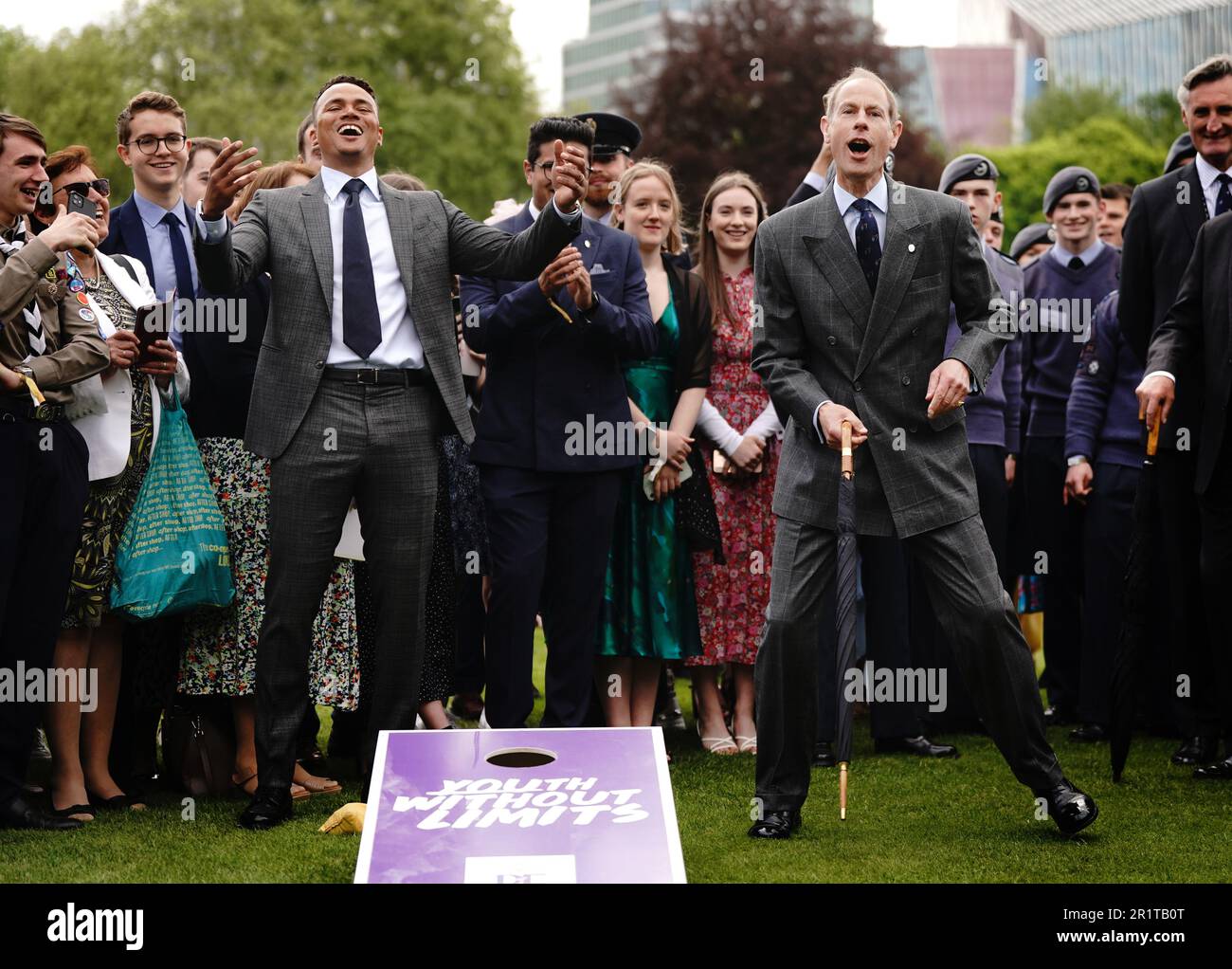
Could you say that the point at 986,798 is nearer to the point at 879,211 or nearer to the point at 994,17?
the point at 879,211

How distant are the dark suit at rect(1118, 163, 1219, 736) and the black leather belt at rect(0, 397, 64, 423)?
Result: 4.64 meters

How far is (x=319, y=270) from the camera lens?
614 cm

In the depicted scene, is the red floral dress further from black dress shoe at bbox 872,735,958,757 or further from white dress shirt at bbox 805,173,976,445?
white dress shirt at bbox 805,173,976,445

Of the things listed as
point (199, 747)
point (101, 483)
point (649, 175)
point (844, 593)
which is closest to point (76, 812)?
point (199, 747)

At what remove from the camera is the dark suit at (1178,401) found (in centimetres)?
725

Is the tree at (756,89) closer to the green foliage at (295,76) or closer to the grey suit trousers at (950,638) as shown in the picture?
the green foliage at (295,76)

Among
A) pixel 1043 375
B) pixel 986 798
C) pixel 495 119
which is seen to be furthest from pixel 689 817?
pixel 495 119

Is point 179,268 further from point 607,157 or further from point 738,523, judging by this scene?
point 738,523

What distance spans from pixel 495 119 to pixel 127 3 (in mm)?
8799

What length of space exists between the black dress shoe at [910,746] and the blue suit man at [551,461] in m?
1.58

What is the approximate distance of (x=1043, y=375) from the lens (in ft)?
29.8
